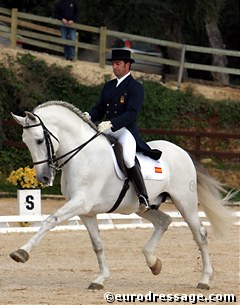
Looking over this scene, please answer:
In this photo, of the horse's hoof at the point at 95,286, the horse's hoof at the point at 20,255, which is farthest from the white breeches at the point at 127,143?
the horse's hoof at the point at 20,255

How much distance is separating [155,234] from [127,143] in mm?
1063

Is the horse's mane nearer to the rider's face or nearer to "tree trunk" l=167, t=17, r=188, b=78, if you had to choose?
the rider's face

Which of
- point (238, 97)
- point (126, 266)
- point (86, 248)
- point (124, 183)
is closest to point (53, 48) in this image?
point (238, 97)

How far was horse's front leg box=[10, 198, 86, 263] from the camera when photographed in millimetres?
9258

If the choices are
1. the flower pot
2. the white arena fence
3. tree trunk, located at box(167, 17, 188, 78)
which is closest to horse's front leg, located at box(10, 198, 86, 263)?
the white arena fence

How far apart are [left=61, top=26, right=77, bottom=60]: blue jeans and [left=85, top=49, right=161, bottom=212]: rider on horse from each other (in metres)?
12.5

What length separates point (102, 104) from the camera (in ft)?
34.7

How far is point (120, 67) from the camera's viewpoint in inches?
408

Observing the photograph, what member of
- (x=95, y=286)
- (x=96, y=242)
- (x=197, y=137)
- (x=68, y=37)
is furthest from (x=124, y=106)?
(x=68, y=37)

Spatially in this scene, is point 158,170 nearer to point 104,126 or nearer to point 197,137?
point 104,126

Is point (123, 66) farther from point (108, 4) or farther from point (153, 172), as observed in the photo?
point (108, 4)

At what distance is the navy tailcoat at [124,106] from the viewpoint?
33.6 ft

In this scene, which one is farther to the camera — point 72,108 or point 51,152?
point 72,108

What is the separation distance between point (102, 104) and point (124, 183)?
0.86 m
